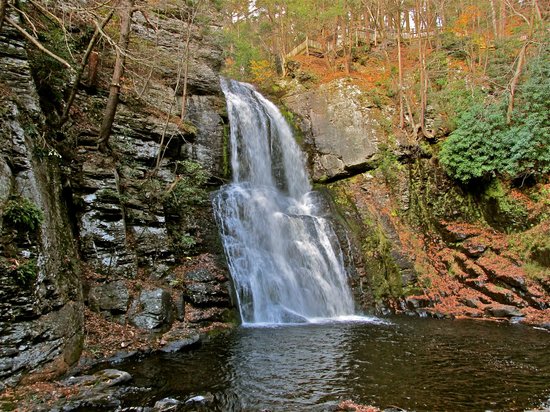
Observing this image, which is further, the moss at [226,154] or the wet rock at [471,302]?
the moss at [226,154]

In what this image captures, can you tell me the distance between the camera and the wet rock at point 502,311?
985cm

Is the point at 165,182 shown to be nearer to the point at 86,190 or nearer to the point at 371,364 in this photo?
the point at 86,190

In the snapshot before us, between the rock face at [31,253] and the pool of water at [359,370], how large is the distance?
141cm

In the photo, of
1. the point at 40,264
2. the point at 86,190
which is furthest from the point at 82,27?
the point at 40,264

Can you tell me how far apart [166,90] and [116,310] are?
32.3 feet

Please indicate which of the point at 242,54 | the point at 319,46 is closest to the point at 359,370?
the point at 319,46

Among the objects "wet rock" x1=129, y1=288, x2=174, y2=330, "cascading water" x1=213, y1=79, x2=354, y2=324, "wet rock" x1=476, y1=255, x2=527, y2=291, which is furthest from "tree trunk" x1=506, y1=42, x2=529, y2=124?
"wet rock" x1=129, y1=288, x2=174, y2=330

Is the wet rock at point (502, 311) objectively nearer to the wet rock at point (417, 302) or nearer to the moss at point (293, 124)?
the wet rock at point (417, 302)

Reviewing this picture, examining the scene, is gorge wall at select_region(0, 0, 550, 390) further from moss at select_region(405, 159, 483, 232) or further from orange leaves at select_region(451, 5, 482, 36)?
orange leaves at select_region(451, 5, 482, 36)

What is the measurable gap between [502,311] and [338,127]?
993cm

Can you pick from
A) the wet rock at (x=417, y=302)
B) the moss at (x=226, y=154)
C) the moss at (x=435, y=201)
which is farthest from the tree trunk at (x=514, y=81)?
the moss at (x=226, y=154)

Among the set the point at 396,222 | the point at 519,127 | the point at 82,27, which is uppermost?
the point at 82,27

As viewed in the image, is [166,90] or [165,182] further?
[166,90]

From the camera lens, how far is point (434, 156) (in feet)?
49.5
